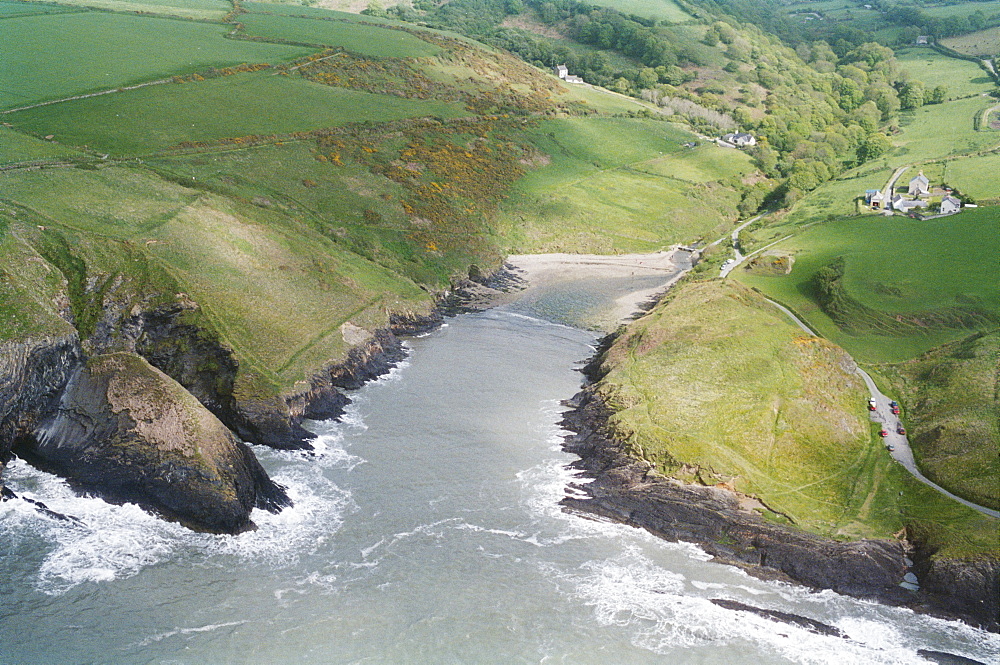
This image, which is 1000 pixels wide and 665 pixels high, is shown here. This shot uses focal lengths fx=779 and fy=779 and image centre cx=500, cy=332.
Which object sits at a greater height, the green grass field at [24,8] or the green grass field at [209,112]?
the green grass field at [24,8]

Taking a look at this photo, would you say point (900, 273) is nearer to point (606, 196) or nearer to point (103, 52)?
point (606, 196)

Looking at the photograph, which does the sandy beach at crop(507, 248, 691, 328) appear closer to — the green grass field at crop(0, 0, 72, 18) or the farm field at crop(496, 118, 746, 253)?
the farm field at crop(496, 118, 746, 253)

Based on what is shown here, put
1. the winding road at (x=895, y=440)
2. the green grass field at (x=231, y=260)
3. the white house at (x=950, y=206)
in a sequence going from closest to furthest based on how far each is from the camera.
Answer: the winding road at (x=895, y=440) < the green grass field at (x=231, y=260) < the white house at (x=950, y=206)

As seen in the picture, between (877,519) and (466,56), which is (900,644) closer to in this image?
(877,519)

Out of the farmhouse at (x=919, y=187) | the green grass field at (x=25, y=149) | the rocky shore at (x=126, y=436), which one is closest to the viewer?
the rocky shore at (x=126, y=436)

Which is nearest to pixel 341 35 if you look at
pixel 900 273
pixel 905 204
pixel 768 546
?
pixel 905 204

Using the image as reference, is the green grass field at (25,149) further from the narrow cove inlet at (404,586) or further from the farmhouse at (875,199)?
the farmhouse at (875,199)

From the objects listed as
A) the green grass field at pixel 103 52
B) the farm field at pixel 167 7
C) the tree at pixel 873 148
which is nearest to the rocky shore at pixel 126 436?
the green grass field at pixel 103 52
